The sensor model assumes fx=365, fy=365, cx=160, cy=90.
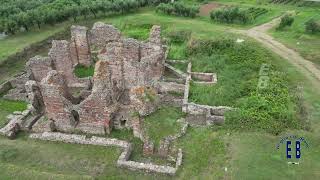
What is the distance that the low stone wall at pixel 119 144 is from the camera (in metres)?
22.2

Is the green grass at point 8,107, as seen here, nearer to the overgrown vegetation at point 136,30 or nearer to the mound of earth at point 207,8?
the overgrown vegetation at point 136,30

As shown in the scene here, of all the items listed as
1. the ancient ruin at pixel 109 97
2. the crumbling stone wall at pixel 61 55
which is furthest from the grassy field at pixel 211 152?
the crumbling stone wall at pixel 61 55

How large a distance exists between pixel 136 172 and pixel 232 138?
6.78m

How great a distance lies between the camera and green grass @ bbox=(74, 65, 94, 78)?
114 ft

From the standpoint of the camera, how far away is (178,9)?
49.6m

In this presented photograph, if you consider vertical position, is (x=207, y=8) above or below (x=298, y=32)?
above

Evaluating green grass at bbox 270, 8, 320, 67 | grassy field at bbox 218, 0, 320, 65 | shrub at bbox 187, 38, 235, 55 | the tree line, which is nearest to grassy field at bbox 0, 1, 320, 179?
green grass at bbox 270, 8, 320, 67

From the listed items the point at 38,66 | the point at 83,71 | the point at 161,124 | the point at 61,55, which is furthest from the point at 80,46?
the point at 161,124

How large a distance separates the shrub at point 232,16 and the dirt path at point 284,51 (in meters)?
2.43

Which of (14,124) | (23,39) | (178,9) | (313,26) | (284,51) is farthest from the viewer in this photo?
(178,9)

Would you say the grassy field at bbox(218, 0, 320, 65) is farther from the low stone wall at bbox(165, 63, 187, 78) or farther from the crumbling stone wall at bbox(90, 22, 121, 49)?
the crumbling stone wall at bbox(90, 22, 121, 49)

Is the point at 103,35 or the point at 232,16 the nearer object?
the point at 103,35

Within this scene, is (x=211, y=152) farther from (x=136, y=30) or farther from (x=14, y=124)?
(x=136, y=30)

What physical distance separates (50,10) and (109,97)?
26784 millimetres
